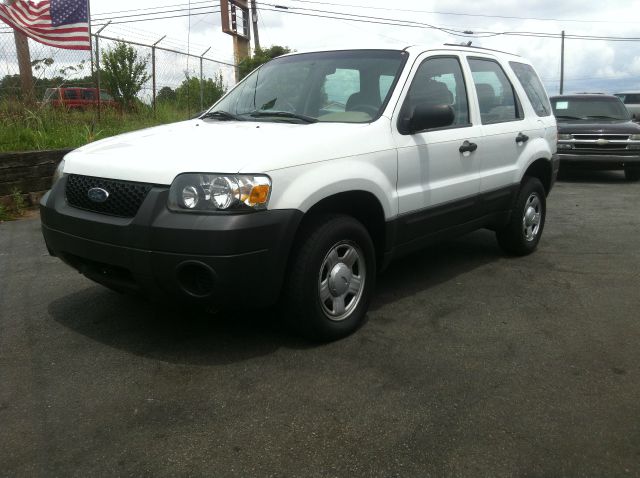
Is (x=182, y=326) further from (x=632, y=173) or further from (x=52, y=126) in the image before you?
(x=632, y=173)

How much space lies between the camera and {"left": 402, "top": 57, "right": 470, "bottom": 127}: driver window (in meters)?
4.30

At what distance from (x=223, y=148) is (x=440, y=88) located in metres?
1.94

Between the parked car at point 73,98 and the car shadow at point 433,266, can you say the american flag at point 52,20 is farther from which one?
the car shadow at point 433,266

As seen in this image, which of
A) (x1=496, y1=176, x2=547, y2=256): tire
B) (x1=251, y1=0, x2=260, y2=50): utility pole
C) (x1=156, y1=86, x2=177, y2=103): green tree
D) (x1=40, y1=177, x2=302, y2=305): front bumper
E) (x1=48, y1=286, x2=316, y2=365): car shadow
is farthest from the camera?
(x1=251, y1=0, x2=260, y2=50): utility pole

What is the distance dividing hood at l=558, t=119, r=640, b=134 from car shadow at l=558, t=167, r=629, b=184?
2.82ft

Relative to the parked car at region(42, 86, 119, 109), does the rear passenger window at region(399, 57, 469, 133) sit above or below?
below

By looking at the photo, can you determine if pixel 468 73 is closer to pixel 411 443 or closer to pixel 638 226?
pixel 411 443

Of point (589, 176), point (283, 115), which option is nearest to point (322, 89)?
point (283, 115)

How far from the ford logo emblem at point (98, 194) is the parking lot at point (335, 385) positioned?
2.90 feet

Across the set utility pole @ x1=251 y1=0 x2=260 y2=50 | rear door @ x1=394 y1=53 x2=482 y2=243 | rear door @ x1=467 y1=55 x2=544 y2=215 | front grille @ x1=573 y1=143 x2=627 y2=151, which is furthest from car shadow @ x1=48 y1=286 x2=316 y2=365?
utility pole @ x1=251 y1=0 x2=260 y2=50

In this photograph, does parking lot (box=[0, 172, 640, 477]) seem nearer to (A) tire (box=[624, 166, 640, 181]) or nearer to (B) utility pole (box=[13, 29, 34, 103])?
(B) utility pole (box=[13, 29, 34, 103])

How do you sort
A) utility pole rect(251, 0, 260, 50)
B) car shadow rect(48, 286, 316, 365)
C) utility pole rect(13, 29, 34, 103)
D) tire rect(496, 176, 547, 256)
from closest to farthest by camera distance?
car shadow rect(48, 286, 316, 365) → tire rect(496, 176, 547, 256) → utility pole rect(13, 29, 34, 103) → utility pole rect(251, 0, 260, 50)

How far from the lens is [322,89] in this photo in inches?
174

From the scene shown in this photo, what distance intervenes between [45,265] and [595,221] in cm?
621
